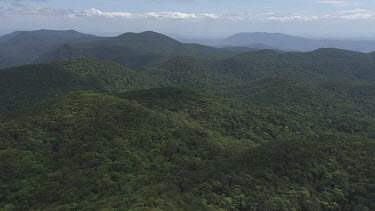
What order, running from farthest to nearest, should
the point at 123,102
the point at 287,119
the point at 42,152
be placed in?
the point at 287,119 → the point at 123,102 → the point at 42,152

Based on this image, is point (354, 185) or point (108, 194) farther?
point (354, 185)

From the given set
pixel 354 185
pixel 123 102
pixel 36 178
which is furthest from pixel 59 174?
pixel 354 185

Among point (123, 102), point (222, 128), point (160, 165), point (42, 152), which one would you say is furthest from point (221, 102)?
point (42, 152)

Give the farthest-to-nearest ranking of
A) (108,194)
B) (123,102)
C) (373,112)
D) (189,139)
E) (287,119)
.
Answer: (373,112), (287,119), (123,102), (189,139), (108,194)

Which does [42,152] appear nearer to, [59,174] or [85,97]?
[59,174]

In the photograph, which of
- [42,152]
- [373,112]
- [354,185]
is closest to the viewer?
[354,185]

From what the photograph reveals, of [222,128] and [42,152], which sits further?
[222,128]

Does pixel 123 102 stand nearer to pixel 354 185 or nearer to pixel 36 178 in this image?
Answer: pixel 36 178

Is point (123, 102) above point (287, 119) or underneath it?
above

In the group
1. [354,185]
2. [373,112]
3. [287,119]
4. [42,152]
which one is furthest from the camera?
[373,112]

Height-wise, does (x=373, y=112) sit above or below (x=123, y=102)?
below
